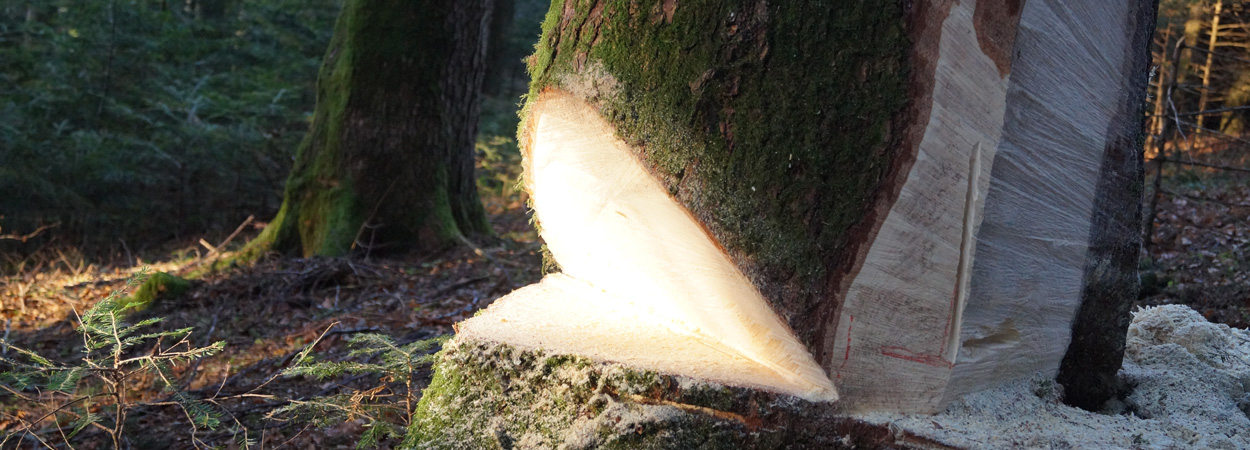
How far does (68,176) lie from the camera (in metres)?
7.12

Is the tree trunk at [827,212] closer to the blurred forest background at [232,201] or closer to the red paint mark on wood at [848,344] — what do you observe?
the red paint mark on wood at [848,344]

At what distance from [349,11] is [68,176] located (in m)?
3.67

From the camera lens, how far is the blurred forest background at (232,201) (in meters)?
3.83

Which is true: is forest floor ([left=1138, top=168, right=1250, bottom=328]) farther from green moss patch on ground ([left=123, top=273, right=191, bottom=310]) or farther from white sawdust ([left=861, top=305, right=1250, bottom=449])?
green moss patch on ground ([left=123, top=273, right=191, bottom=310])

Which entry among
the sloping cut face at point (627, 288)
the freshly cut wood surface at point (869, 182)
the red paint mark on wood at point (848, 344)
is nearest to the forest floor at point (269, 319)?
the sloping cut face at point (627, 288)

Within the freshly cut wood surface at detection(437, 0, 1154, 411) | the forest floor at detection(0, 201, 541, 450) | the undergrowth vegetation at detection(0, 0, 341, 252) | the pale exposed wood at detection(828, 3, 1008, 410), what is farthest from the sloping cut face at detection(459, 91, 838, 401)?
the undergrowth vegetation at detection(0, 0, 341, 252)

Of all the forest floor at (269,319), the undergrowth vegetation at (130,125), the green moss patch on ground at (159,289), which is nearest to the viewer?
the forest floor at (269,319)

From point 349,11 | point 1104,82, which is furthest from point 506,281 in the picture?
point 1104,82

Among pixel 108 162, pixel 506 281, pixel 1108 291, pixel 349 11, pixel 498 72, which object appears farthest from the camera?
pixel 498 72

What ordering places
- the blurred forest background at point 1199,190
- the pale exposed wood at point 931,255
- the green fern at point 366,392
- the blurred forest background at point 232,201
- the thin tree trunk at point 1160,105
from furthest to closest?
the thin tree trunk at point 1160,105
the blurred forest background at point 1199,190
the blurred forest background at point 232,201
the green fern at point 366,392
the pale exposed wood at point 931,255

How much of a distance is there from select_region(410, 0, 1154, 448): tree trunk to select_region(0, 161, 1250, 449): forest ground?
1.35 metres

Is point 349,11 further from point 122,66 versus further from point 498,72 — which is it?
point 498,72

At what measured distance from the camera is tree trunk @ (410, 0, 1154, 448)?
65.3 inches

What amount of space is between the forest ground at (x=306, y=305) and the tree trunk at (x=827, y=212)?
135cm
